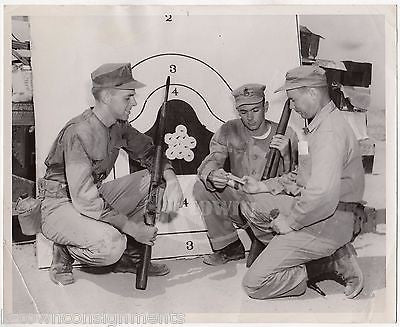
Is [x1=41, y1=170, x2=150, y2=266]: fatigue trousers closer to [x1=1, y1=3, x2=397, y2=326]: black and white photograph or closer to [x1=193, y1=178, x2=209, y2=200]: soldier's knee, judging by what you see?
[x1=1, y1=3, x2=397, y2=326]: black and white photograph

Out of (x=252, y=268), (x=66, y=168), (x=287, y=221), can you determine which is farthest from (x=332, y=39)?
(x=66, y=168)

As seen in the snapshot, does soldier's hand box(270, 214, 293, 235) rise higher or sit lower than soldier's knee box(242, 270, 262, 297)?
higher

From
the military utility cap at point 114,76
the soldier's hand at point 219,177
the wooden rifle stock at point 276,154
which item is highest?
the military utility cap at point 114,76

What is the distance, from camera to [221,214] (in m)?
1.62

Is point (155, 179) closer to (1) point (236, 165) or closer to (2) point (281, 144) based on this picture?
(1) point (236, 165)

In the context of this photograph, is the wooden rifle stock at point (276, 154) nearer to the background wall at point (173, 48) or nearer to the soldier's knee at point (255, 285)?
the background wall at point (173, 48)

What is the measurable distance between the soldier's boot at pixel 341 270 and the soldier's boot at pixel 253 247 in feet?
0.35

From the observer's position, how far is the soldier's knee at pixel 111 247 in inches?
62.8

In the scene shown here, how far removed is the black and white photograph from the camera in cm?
160

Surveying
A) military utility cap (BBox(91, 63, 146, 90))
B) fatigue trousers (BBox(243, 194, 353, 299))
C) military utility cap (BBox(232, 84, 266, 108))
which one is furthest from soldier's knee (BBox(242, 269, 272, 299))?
military utility cap (BBox(91, 63, 146, 90))

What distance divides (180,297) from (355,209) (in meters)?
0.42

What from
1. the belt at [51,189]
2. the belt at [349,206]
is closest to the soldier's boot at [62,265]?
the belt at [51,189]

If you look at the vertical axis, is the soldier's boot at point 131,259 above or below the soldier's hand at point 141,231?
below

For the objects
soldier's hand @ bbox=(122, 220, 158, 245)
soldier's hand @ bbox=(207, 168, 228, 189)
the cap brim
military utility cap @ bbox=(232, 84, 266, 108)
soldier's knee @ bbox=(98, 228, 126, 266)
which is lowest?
soldier's knee @ bbox=(98, 228, 126, 266)
